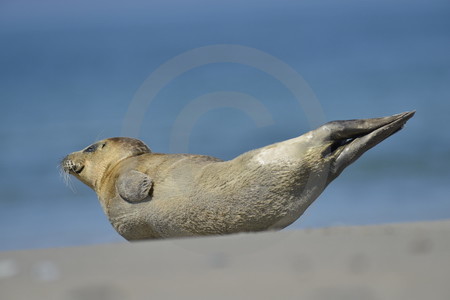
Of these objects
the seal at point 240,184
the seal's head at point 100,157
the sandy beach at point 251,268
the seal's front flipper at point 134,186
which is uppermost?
the seal's head at point 100,157

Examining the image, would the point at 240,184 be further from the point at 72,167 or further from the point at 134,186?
the point at 72,167

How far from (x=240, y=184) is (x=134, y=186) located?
0.76 m

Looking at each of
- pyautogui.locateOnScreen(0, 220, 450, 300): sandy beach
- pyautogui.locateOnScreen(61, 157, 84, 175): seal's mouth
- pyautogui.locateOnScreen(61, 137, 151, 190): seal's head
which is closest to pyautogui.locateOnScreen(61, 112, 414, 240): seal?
pyautogui.locateOnScreen(0, 220, 450, 300): sandy beach

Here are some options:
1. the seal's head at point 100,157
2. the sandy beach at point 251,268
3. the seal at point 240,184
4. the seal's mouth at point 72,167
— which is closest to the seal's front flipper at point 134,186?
the seal at point 240,184

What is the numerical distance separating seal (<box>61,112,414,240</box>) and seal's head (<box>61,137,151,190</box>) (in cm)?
42

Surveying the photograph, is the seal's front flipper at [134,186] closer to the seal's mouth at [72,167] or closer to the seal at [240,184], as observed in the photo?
the seal at [240,184]

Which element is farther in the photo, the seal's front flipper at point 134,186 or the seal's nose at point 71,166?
the seal's nose at point 71,166

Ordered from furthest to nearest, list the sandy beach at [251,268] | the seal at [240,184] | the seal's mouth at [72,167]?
1. the seal's mouth at [72,167]
2. the seal at [240,184]
3. the sandy beach at [251,268]

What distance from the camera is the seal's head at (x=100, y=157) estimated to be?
20.0 feet

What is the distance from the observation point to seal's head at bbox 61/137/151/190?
20.0 ft

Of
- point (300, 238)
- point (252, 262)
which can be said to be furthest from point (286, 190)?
point (252, 262)

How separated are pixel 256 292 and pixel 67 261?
54.1 inches

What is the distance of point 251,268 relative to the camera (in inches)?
153

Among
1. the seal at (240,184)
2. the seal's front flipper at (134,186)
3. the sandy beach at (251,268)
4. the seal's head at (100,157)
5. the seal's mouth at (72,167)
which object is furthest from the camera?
the seal's mouth at (72,167)
